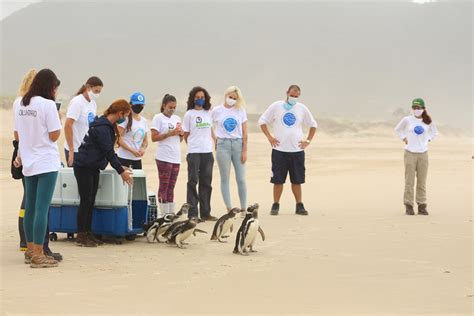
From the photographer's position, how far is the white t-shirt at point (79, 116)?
9.48 meters

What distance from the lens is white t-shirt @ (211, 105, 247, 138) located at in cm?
1191

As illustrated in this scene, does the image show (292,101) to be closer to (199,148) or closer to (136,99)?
(199,148)

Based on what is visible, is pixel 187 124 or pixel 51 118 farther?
pixel 187 124

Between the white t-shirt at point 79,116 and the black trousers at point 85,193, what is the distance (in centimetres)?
60

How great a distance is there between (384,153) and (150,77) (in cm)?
11225

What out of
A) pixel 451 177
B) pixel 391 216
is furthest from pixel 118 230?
pixel 451 177

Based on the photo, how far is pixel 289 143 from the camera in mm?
12531

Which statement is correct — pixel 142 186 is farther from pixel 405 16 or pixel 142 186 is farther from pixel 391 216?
pixel 405 16

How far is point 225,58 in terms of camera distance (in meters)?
152

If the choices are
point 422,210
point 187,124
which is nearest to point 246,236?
point 187,124

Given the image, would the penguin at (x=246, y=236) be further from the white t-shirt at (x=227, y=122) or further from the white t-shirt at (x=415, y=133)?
the white t-shirt at (x=415, y=133)

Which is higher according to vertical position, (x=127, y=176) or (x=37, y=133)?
(x=37, y=133)

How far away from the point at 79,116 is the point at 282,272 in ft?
10.8

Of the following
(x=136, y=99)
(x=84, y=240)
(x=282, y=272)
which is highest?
(x=136, y=99)
